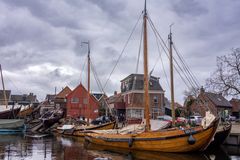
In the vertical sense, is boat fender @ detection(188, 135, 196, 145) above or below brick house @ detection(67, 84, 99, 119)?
below

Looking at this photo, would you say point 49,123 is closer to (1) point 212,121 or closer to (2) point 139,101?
(2) point 139,101

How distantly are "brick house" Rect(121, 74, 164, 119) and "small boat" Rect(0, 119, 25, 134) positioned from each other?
22.0m

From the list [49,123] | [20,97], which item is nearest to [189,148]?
[49,123]

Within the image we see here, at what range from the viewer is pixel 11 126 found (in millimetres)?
48219

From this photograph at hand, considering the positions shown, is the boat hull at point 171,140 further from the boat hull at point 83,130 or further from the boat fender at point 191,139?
the boat hull at point 83,130

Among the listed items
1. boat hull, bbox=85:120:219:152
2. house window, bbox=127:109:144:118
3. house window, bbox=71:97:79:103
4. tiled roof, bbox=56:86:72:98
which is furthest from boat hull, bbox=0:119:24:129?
tiled roof, bbox=56:86:72:98

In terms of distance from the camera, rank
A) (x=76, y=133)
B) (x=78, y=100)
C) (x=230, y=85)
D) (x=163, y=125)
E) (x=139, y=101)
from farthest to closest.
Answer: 1. (x=78, y=100)
2. (x=139, y=101)
3. (x=76, y=133)
4. (x=230, y=85)
5. (x=163, y=125)

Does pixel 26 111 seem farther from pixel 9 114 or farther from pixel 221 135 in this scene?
pixel 221 135

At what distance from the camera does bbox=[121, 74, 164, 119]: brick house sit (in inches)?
2379

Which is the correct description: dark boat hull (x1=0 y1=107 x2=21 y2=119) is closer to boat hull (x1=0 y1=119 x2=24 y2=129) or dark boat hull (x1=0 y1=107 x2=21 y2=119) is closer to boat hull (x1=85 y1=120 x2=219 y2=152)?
boat hull (x1=0 y1=119 x2=24 y2=129)

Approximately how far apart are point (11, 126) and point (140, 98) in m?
26.8

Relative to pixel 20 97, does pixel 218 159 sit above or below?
below

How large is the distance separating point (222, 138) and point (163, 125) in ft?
19.7

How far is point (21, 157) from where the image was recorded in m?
20.5
